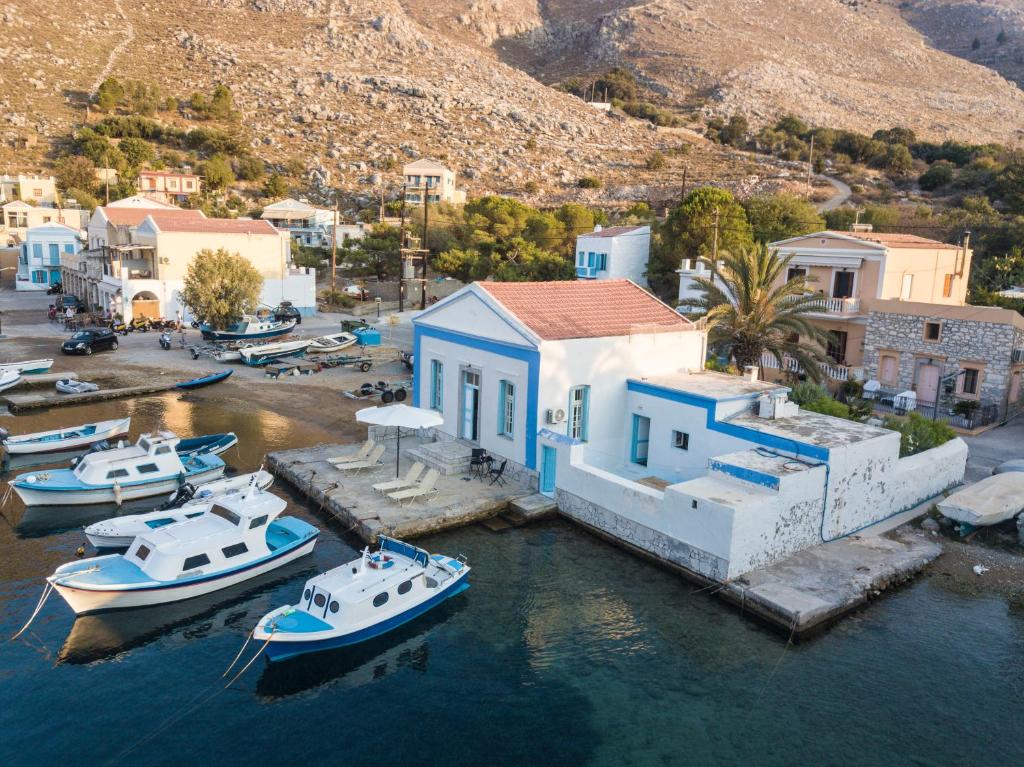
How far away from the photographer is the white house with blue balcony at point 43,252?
63.7 meters

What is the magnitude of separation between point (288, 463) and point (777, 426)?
13.9 metres

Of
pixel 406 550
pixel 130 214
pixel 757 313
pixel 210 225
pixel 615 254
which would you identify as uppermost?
pixel 130 214

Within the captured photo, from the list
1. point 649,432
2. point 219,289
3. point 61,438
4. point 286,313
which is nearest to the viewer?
point 649,432

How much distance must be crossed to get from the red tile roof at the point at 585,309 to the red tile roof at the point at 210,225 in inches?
1342

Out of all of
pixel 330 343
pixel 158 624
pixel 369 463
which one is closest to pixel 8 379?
pixel 330 343

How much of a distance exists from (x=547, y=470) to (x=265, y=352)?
2269 cm

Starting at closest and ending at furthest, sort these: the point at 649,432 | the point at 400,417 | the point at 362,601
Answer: the point at 362,601, the point at 400,417, the point at 649,432

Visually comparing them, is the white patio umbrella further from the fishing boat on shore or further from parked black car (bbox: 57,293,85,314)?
parked black car (bbox: 57,293,85,314)

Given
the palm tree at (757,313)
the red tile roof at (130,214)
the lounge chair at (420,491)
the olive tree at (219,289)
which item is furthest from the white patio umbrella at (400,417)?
the red tile roof at (130,214)

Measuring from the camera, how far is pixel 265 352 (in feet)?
125

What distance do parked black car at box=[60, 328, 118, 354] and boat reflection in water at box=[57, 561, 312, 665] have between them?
29.3 m

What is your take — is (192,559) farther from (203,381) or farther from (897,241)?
(897,241)

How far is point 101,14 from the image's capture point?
356 feet

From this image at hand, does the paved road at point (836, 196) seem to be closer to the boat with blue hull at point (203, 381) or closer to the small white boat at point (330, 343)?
the small white boat at point (330, 343)
